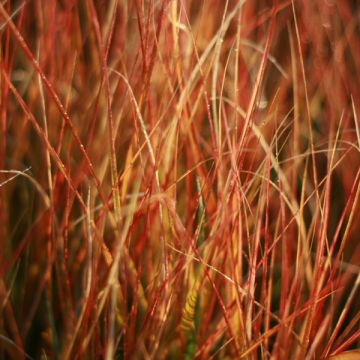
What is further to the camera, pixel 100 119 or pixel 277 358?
pixel 100 119

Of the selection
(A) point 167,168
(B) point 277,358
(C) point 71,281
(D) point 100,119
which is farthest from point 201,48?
(B) point 277,358

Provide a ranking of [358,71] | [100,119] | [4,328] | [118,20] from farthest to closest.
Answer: [118,20]
[358,71]
[100,119]
[4,328]

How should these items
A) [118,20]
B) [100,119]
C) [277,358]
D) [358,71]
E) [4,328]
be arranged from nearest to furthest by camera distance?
[277,358] < [4,328] < [100,119] < [358,71] < [118,20]

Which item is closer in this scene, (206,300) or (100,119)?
(206,300)

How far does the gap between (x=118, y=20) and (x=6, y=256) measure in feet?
2.04

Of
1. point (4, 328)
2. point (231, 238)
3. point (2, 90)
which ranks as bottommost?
point (4, 328)

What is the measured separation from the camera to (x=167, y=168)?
866 millimetres

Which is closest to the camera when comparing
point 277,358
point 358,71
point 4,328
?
point 277,358

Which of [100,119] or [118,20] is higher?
[118,20]

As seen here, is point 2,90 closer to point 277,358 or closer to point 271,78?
point 277,358

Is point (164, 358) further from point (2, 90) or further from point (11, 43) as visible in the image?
point (11, 43)

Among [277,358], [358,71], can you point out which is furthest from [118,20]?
[277,358]

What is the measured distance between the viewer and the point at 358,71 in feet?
4.07

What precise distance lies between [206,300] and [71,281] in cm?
18
